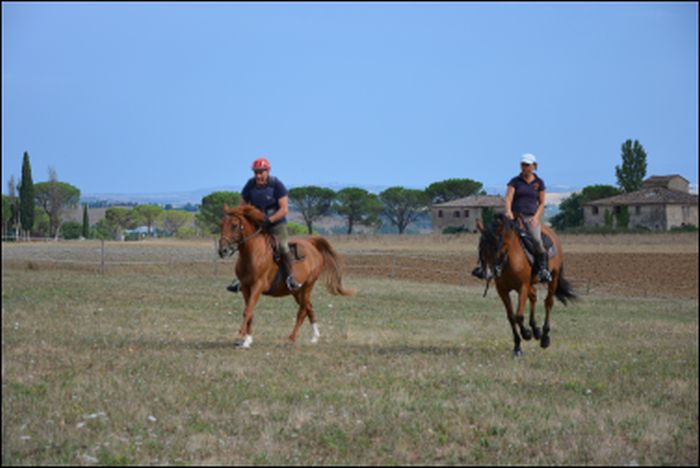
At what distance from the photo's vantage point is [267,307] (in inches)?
851

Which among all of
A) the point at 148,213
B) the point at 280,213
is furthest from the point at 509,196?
the point at 148,213

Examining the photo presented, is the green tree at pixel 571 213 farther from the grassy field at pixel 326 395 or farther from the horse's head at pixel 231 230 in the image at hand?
the horse's head at pixel 231 230

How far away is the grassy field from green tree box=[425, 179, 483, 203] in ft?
215

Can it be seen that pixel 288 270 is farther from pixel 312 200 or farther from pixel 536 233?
pixel 312 200

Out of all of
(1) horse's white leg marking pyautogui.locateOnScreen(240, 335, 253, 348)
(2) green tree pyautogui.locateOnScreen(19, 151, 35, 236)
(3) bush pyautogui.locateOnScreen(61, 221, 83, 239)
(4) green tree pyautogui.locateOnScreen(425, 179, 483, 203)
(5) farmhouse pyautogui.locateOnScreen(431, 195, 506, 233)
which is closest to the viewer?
(1) horse's white leg marking pyautogui.locateOnScreen(240, 335, 253, 348)

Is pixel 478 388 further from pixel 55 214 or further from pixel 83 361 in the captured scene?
pixel 55 214

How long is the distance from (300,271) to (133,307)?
635 centimetres

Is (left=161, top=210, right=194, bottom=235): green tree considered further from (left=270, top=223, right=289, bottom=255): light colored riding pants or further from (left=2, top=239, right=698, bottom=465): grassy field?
(left=270, top=223, right=289, bottom=255): light colored riding pants

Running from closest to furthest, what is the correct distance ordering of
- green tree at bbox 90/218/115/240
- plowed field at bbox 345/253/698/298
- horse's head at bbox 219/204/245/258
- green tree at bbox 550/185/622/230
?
horse's head at bbox 219/204/245/258, plowed field at bbox 345/253/698/298, green tree at bbox 550/185/622/230, green tree at bbox 90/218/115/240

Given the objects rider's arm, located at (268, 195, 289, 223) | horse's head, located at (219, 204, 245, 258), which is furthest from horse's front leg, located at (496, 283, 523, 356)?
horse's head, located at (219, 204, 245, 258)

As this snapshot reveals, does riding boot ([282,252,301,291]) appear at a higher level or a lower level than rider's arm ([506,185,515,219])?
lower

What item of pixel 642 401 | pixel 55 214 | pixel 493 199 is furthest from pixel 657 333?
A: pixel 493 199

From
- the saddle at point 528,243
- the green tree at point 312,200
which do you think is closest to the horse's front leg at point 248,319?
the saddle at point 528,243

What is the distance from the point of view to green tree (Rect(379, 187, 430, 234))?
90562 mm
